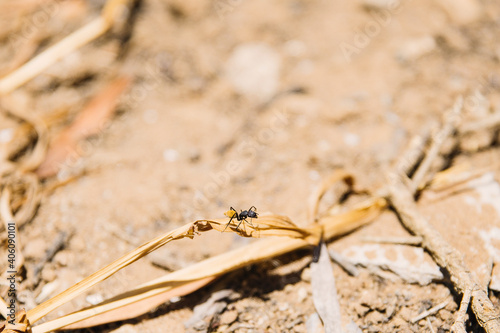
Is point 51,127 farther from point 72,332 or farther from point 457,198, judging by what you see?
point 457,198

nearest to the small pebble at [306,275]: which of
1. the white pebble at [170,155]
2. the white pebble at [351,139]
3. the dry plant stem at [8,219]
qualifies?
the white pebble at [351,139]

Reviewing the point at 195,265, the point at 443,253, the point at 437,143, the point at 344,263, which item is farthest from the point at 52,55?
the point at 443,253

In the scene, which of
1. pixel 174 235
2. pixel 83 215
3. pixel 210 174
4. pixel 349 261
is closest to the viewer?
pixel 174 235

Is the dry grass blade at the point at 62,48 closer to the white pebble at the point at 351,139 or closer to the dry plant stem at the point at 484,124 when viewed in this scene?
the white pebble at the point at 351,139

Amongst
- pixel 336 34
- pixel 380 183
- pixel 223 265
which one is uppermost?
pixel 336 34

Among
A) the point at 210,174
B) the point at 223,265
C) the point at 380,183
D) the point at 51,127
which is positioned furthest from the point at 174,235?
the point at 51,127

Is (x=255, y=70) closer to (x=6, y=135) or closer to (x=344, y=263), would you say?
(x=344, y=263)

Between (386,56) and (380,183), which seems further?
(386,56)

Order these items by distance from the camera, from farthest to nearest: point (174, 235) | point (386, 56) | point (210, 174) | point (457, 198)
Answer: point (386, 56) → point (210, 174) → point (457, 198) → point (174, 235)
